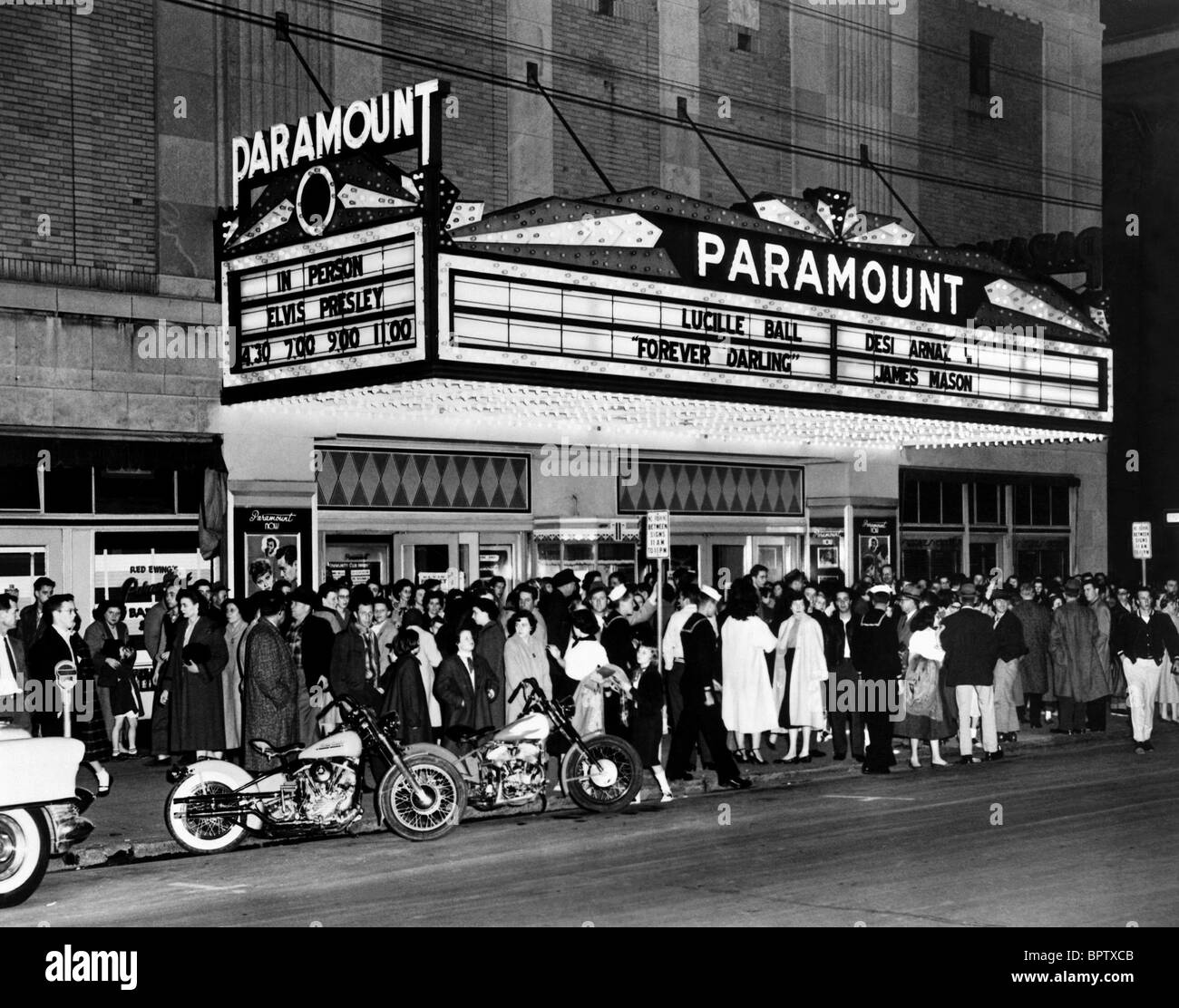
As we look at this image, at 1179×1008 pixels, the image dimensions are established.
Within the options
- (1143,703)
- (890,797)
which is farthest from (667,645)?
(1143,703)

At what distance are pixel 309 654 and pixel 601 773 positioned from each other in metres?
3.17

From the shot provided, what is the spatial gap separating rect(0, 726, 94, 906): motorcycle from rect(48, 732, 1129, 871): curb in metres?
1.69

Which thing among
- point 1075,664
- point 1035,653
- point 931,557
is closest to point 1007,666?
point 1075,664

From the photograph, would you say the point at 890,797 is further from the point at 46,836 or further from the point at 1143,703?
the point at 46,836

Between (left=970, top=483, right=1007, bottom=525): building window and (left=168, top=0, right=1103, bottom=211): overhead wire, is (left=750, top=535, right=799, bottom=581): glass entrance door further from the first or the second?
(left=168, top=0, right=1103, bottom=211): overhead wire

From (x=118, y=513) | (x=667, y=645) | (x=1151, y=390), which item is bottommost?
(x=667, y=645)

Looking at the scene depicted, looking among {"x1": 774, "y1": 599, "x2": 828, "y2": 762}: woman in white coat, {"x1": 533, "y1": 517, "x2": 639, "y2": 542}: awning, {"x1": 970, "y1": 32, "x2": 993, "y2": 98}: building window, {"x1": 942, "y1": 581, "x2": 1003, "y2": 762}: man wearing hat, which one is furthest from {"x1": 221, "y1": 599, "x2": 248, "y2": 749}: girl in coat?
{"x1": 970, "y1": 32, "x2": 993, "y2": 98}: building window

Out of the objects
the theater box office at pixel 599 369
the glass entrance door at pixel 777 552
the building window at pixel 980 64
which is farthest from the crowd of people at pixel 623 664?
the building window at pixel 980 64

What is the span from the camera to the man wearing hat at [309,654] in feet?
50.8

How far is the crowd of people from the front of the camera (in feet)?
49.5

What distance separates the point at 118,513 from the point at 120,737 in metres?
2.66

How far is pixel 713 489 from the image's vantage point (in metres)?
26.7

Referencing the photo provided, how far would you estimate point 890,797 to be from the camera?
49.3ft

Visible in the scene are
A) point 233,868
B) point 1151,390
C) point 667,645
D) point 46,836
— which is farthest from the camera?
point 1151,390
